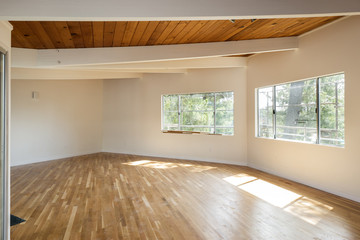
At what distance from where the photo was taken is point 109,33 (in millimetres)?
3896

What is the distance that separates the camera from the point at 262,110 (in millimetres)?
6246

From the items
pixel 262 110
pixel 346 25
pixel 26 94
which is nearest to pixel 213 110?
pixel 262 110

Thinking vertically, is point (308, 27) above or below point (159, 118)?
above

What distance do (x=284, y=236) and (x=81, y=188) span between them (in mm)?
3626

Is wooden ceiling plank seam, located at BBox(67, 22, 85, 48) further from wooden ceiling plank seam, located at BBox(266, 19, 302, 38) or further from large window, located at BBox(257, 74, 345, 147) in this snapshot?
large window, located at BBox(257, 74, 345, 147)

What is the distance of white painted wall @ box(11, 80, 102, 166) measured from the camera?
6.95m

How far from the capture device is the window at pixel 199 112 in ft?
23.2

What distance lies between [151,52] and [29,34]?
2004 mm

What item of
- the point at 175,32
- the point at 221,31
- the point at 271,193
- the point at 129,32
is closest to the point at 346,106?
the point at 271,193

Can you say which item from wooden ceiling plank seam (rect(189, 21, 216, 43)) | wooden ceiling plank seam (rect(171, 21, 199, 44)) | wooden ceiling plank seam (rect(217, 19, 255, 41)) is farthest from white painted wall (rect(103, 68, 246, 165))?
wooden ceiling plank seam (rect(171, 21, 199, 44))

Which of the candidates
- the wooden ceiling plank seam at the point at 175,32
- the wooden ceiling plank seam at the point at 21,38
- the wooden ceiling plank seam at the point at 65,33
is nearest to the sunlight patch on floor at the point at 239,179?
the wooden ceiling plank seam at the point at 175,32

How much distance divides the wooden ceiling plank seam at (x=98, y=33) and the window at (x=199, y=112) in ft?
12.1

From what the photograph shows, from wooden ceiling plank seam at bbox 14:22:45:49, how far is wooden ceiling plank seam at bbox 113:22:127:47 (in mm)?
1191

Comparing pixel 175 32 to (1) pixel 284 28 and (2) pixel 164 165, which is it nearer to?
(1) pixel 284 28
